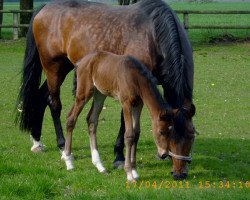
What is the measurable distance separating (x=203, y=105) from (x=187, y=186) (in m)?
7.15

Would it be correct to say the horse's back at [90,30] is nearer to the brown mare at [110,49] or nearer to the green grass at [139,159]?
the brown mare at [110,49]

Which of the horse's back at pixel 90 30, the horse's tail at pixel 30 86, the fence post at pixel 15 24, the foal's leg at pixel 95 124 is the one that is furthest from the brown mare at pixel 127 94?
the fence post at pixel 15 24

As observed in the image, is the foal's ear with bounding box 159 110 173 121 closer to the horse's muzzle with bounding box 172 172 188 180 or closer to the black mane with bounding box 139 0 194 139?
the black mane with bounding box 139 0 194 139

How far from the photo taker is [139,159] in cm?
894

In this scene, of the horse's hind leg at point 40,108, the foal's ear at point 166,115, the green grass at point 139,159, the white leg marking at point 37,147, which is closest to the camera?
the green grass at point 139,159

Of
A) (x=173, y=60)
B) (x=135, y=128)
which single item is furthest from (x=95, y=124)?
(x=173, y=60)

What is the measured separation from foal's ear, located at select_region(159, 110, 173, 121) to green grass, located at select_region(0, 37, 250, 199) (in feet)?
2.42

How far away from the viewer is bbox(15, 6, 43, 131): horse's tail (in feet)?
32.6

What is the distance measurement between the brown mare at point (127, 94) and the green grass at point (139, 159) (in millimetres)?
389

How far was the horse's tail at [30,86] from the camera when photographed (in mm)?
9930

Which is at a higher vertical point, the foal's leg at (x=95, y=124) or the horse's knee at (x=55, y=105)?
the foal's leg at (x=95, y=124)

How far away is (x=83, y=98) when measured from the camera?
799 cm

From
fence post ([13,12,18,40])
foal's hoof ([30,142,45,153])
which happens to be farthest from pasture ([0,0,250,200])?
fence post ([13,12,18,40])

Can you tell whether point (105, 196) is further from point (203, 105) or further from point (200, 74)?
point (200, 74)
